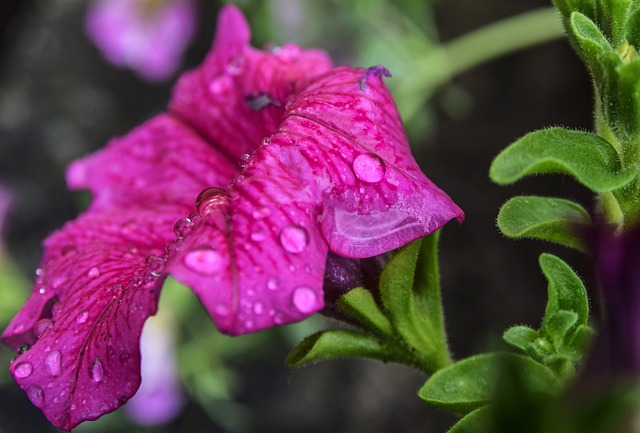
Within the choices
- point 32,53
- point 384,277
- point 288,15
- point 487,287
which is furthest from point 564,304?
point 32,53

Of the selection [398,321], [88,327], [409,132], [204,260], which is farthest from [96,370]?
[409,132]

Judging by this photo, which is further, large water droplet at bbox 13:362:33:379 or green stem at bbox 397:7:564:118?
green stem at bbox 397:7:564:118

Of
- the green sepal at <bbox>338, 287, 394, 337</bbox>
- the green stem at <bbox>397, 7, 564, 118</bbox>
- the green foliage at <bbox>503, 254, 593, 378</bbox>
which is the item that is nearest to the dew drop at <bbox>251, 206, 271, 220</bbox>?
the green sepal at <bbox>338, 287, 394, 337</bbox>

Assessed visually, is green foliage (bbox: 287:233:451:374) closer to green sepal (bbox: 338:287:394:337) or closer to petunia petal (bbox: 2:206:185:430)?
green sepal (bbox: 338:287:394:337)

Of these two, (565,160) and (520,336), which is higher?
(565,160)

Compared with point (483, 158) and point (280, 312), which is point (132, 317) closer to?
point (280, 312)

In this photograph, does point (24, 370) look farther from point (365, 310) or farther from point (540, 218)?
point (540, 218)
